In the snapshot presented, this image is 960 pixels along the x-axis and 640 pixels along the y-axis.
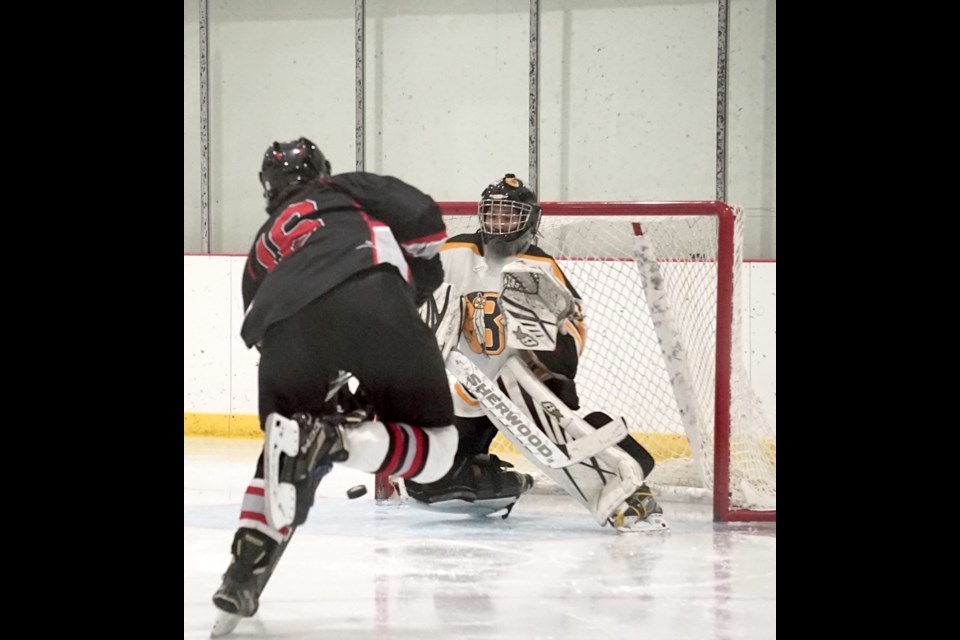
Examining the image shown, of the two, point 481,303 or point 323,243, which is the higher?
point 323,243

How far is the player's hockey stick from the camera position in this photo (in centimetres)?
303

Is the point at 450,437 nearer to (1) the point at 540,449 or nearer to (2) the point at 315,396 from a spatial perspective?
(2) the point at 315,396

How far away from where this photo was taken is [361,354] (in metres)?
2.19

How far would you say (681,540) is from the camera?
3.39 meters

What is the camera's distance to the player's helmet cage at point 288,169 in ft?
7.37

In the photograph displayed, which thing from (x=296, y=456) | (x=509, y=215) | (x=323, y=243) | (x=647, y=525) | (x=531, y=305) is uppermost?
(x=509, y=215)

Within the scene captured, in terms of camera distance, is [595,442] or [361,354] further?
[595,442]

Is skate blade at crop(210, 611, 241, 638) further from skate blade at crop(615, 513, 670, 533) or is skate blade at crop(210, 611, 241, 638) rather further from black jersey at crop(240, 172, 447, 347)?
skate blade at crop(615, 513, 670, 533)

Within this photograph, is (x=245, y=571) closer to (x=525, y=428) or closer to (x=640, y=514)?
(x=525, y=428)

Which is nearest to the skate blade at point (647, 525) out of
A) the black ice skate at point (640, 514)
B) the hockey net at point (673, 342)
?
the black ice skate at point (640, 514)

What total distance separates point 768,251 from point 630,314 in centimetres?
84

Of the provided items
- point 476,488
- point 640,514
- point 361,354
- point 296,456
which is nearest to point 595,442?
point 640,514

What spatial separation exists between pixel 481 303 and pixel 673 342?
1.08 m
